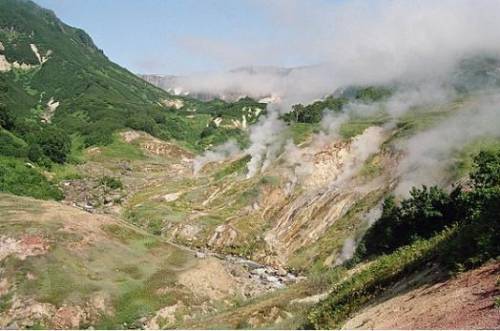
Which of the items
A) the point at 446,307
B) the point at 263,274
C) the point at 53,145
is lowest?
the point at 263,274

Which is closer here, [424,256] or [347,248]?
[424,256]

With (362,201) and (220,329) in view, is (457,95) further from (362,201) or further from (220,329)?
(220,329)

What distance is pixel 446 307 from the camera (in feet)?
60.7

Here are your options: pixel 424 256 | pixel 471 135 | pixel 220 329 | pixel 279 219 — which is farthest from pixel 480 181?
pixel 279 219

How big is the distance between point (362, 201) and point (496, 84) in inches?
2636

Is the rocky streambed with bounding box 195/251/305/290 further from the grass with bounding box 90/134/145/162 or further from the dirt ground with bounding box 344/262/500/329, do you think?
the grass with bounding box 90/134/145/162

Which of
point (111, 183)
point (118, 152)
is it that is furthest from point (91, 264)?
point (118, 152)

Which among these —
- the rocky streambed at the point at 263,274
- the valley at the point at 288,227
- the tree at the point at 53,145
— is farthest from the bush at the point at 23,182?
the rocky streambed at the point at 263,274

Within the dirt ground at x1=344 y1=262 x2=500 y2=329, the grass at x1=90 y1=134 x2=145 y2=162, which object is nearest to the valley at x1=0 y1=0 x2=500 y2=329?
the dirt ground at x1=344 y1=262 x2=500 y2=329

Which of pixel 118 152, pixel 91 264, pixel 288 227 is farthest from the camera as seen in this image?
pixel 118 152

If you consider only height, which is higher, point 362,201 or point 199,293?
point 362,201

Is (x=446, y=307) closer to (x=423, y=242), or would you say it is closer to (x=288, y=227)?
(x=423, y=242)

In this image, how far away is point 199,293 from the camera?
191 ft

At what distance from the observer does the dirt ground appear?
53.7ft
